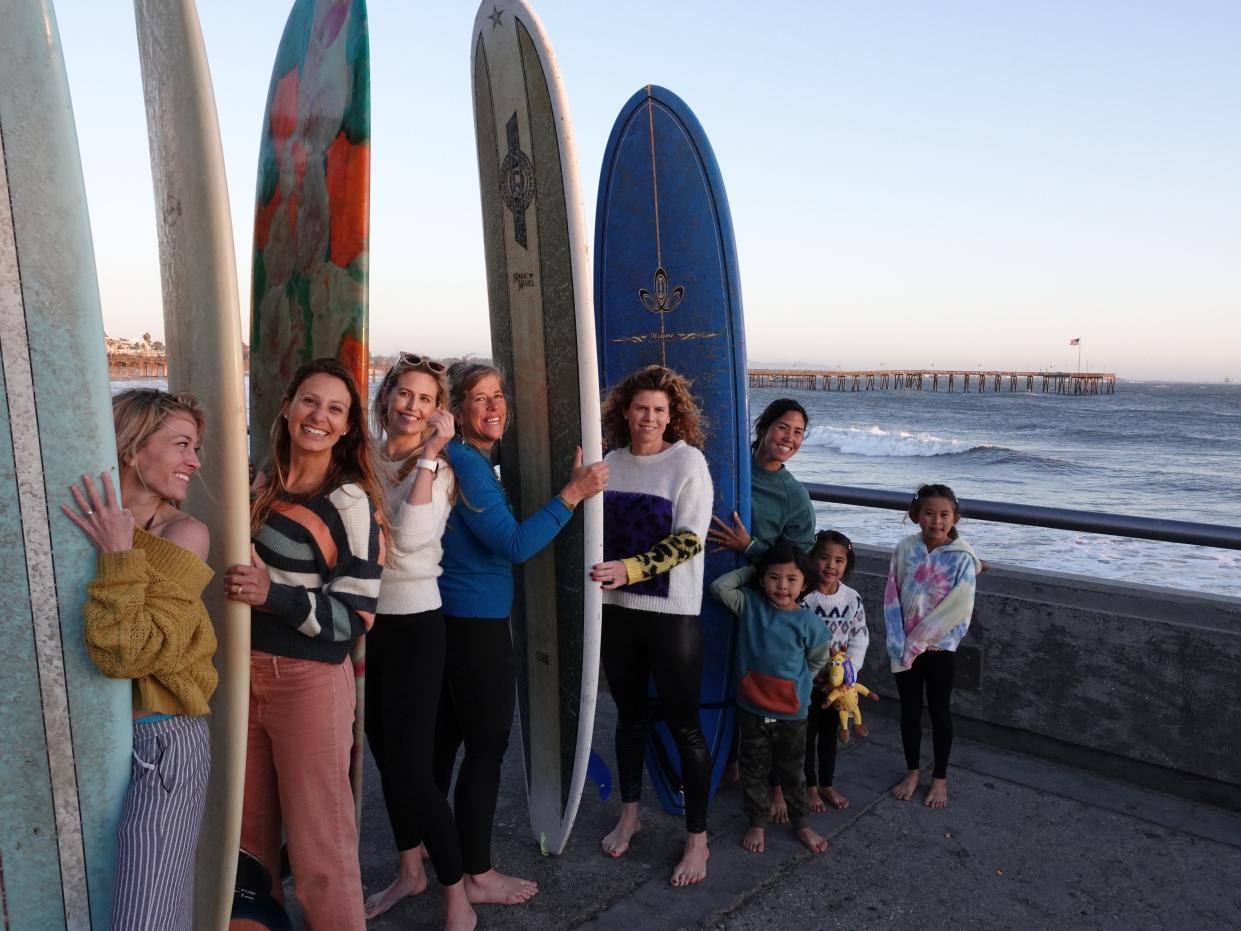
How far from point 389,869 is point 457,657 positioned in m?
0.82

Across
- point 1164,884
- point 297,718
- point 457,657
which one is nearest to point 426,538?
point 457,657

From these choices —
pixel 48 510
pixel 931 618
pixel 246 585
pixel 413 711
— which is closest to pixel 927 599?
pixel 931 618

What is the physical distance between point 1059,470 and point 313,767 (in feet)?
94.2

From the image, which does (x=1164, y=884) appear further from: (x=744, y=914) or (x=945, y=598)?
(x=744, y=914)

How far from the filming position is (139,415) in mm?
1690

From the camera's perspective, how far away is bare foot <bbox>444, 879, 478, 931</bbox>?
233 centimetres

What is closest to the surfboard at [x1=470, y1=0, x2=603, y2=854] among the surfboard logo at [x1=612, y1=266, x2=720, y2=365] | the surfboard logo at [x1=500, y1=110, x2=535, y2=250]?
the surfboard logo at [x1=500, y1=110, x2=535, y2=250]

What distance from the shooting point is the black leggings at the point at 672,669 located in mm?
2684

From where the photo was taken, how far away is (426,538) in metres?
2.25

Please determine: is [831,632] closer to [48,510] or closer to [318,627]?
[318,627]

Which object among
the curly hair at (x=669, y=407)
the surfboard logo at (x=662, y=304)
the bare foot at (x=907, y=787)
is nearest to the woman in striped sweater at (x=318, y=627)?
the curly hair at (x=669, y=407)

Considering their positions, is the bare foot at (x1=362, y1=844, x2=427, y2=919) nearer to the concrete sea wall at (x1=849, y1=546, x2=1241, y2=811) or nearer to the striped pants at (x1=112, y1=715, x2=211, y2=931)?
the striped pants at (x1=112, y1=715, x2=211, y2=931)

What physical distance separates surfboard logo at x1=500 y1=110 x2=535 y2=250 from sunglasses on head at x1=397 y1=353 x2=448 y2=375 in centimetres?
70

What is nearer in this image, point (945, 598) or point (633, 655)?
point (633, 655)
